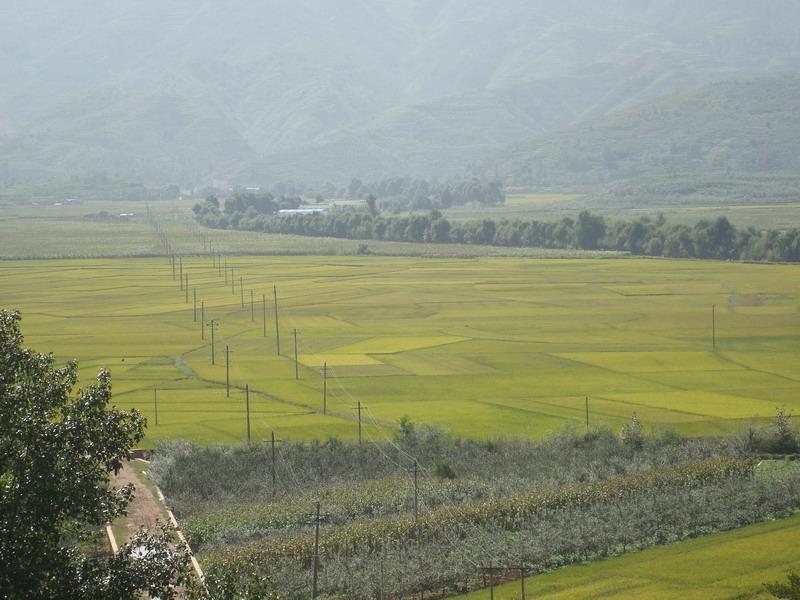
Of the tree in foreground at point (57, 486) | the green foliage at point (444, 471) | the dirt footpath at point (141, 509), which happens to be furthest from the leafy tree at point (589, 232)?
the tree in foreground at point (57, 486)

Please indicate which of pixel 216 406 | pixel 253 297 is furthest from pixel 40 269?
pixel 216 406

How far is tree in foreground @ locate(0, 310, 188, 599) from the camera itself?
1945 cm

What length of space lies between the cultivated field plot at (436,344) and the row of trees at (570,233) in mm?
8676

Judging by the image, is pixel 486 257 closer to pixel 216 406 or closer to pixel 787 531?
pixel 216 406

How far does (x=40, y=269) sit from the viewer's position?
397 ft

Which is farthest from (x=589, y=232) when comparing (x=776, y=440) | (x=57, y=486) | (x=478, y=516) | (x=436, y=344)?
(x=57, y=486)

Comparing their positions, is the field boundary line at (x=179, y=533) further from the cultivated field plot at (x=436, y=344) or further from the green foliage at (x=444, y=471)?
the green foliage at (x=444, y=471)

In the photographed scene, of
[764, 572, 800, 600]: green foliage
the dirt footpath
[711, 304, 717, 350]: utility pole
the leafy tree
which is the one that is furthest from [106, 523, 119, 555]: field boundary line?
the leafy tree

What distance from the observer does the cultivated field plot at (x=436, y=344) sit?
53344 mm

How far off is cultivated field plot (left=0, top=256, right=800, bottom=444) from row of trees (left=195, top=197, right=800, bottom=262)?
8.68 m

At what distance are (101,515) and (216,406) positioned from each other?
112 feet

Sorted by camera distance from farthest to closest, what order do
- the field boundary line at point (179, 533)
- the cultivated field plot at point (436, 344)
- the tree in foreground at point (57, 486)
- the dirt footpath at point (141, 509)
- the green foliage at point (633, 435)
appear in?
the cultivated field plot at point (436, 344)
the green foliage at point (633, 435)
the dirt footpath at point (141, 509)
the field boundary line at point (179, 533)
the tree in foreground at point (57, 486)

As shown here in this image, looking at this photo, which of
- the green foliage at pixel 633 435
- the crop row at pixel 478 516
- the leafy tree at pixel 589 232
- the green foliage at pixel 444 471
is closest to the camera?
the crop row at pixel 478 516

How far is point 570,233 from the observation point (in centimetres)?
14412
